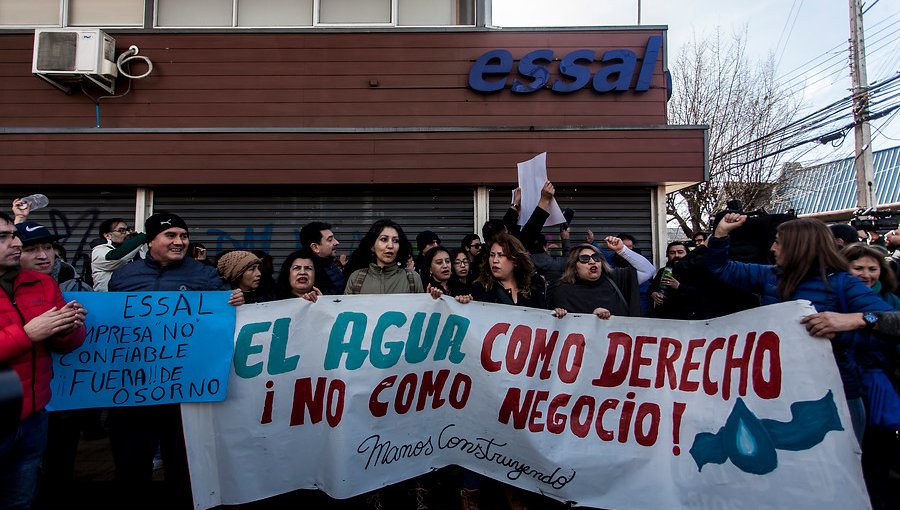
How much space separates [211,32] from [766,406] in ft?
24.8

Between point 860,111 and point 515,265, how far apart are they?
16.4m

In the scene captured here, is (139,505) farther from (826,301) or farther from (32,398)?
(826,301)

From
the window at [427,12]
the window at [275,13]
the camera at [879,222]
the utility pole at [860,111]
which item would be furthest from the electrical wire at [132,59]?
the utility pole at [860,111]

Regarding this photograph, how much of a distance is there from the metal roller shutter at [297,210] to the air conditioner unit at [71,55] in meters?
Result: 1.64

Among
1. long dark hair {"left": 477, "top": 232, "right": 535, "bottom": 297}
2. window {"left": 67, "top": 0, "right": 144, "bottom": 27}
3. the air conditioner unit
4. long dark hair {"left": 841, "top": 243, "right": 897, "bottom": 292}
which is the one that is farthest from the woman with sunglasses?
window {"left": 67, "top": 0, "right": 144, "bottom": 27}

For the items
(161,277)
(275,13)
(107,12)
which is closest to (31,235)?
(161,277)

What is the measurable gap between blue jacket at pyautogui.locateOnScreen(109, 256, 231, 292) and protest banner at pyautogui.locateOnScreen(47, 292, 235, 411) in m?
0.12

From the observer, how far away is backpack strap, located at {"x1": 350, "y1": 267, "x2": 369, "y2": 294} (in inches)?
164

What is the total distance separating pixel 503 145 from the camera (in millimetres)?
7270

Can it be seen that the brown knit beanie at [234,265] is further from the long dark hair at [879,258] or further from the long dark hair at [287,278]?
the long dark hair at [879,258]

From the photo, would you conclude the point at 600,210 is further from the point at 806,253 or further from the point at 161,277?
the point at 161,277

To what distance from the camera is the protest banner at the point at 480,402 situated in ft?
11.4

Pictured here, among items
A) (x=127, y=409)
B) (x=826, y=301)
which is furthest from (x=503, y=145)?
(x=127, y=409)

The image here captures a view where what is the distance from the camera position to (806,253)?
3213 mm
